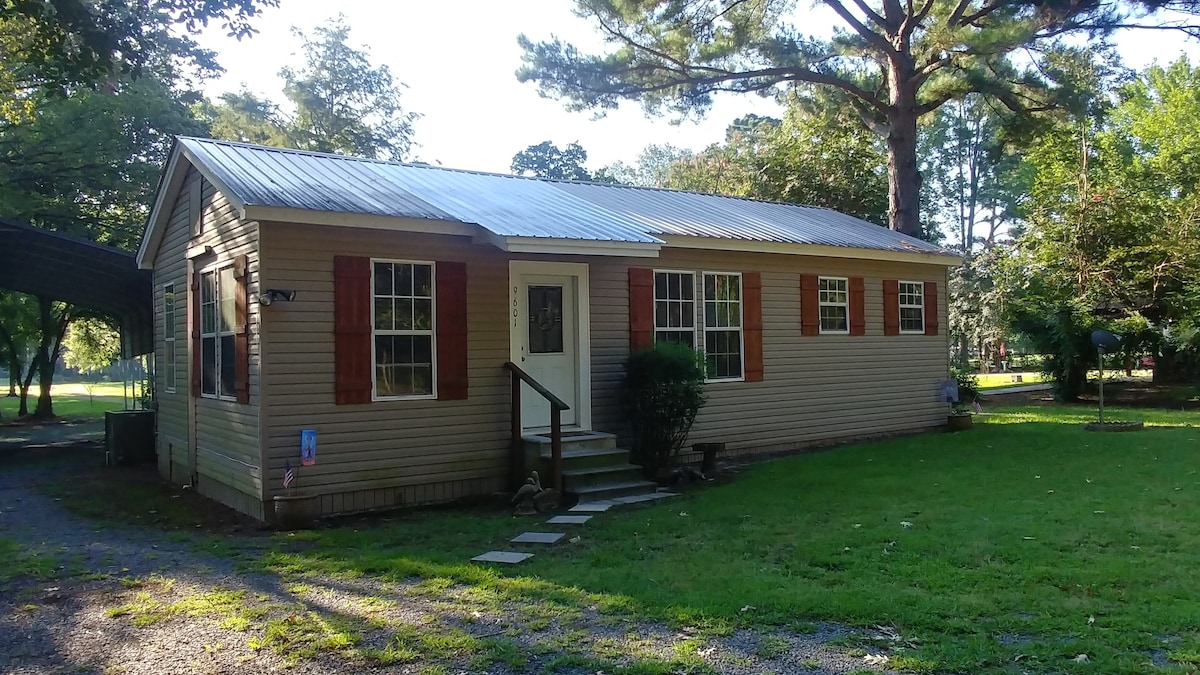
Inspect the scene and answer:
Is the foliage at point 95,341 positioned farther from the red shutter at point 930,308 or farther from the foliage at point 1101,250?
the foliage at point 1101,250

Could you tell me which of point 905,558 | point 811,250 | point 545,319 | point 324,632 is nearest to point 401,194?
point 545,319

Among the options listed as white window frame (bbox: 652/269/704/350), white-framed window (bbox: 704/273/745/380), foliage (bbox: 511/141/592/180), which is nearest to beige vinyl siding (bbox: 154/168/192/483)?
white window frame (bbox: 652/269/704/350)

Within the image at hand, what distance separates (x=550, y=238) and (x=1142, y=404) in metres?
16.3

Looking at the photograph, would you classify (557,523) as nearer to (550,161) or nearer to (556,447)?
(556,447)

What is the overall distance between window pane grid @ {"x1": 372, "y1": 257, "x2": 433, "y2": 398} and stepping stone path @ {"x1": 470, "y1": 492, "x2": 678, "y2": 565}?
1.98 meters

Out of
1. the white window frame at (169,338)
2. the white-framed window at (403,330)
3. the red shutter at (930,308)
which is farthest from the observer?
the red shutter at (930,308)

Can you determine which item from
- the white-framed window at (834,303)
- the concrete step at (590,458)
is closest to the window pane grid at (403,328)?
the concrete step at (590,458)

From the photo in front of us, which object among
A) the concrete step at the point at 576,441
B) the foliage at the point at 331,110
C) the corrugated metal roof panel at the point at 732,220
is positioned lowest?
the concrete step at the point at 576,441

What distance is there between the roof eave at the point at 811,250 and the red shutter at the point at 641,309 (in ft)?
1.71

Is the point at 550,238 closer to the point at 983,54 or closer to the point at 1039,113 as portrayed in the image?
the point at 983,54

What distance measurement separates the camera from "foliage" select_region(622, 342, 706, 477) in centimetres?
966

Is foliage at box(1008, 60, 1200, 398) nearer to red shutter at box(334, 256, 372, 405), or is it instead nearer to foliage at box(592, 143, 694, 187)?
red shutter at box(334, 256, 372, 405)

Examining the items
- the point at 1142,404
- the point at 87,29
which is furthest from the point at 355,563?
the point at 1142,404

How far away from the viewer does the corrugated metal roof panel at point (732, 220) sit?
1130 centimetres
